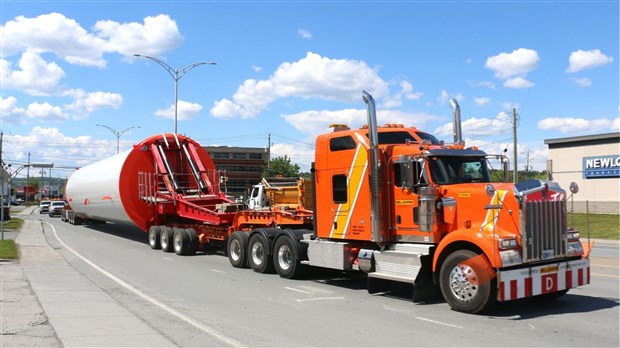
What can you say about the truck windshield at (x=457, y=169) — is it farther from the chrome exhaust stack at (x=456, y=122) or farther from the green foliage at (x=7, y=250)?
the green foliage at (x=7, y=250)

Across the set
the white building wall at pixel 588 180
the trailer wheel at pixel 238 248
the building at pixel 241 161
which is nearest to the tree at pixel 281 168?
the building at pixel 241 161

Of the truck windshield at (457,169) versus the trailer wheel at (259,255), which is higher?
the truck windshield at (457,169)

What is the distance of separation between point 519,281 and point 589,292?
10.1 ft

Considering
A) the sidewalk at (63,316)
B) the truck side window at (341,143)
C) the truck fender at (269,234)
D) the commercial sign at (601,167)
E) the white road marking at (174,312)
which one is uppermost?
the commercial sign at (601,167)

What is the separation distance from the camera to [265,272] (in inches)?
529

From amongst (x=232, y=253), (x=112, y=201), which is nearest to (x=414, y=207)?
(x=232, y=253)

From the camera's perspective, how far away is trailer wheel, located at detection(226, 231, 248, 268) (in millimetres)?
14430

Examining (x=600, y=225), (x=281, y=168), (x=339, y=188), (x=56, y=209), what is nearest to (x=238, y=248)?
(x=339, y=188)

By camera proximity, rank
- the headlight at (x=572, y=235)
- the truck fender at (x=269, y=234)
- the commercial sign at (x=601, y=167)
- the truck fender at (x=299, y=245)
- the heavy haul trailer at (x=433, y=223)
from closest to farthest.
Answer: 1. the heavy haul trailer at (x=433, y=223)
2. the headlight at (x=572, y=235)
3. the truck fender at (x=299, y=245)
4. the truck fender at (x=269, y=234)
5. the commercial sign at (x=601, y=167)

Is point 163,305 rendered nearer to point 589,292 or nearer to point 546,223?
point 546,223

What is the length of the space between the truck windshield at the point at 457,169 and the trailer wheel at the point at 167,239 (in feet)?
39.6

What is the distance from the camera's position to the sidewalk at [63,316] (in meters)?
6.70

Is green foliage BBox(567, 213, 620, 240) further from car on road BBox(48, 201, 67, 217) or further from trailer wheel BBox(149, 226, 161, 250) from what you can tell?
car on road BBox(48, 201, 67, 217)

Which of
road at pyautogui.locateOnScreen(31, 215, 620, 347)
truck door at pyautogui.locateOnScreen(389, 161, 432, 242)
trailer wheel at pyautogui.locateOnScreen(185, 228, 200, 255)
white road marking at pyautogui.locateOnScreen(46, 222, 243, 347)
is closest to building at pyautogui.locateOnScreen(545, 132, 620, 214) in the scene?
road at pyautogui.locateOnScreen(31, 215, 620, 347)
